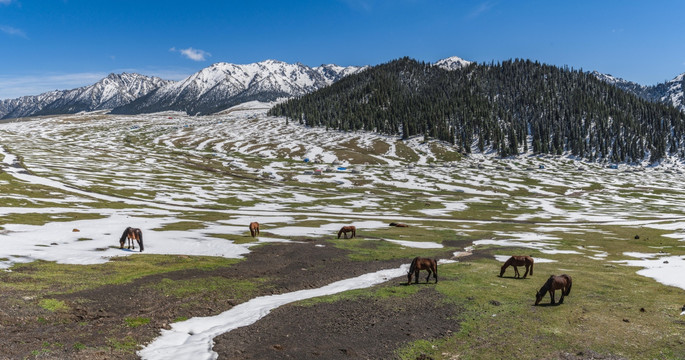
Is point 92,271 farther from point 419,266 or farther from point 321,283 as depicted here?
point 419,266

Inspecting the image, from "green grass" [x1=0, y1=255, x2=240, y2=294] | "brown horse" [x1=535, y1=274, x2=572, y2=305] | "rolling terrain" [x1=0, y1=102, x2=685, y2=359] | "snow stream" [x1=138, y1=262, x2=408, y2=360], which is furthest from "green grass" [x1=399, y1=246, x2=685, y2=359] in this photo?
"green grass" [x1=0, y1=255, x2=240, y2=294]

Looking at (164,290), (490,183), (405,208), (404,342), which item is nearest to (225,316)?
(164,290)

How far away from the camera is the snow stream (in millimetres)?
17109

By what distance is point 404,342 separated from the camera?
1844 cm

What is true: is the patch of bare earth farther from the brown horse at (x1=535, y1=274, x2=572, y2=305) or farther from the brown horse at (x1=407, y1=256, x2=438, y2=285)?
the brown horse at (x1=535, y1=274, x2=572, y2=305)

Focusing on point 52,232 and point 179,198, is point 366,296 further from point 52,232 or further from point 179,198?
point 179,198

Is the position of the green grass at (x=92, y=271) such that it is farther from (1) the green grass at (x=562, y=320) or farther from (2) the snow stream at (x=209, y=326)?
(1) the green grass at (x=562, y=320)

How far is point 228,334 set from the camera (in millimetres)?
19422

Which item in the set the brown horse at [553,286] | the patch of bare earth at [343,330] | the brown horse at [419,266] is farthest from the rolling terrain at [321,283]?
the brown horse at [419,266]

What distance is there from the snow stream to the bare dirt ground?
1.99 ft

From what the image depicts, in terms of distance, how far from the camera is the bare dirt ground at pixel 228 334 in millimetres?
16828

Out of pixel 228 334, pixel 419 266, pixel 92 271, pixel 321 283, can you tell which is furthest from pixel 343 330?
pixel 92 271

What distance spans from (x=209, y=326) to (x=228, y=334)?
7.03ft

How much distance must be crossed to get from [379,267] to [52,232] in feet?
141
